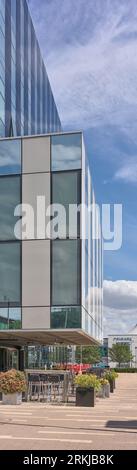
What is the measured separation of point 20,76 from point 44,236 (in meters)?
14.2

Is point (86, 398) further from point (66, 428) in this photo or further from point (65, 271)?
point (66, 428)

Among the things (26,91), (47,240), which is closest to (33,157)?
(47,240)

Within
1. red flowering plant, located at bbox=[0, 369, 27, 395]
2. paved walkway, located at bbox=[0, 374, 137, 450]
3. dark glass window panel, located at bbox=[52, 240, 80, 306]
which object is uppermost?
dark glass window panel, located at bbox=[52, 240, 80, 306]

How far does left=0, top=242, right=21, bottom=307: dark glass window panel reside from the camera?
86.9 feet

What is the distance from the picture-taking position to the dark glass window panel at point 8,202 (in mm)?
26844

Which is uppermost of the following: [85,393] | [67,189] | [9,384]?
[67,189]

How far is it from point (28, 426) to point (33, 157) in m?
14.8

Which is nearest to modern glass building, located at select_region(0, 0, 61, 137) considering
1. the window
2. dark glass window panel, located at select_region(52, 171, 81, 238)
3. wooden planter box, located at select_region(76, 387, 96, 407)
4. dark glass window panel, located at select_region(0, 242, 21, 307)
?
dark glass window panel, located at select_region(52, 171, 81, 238)

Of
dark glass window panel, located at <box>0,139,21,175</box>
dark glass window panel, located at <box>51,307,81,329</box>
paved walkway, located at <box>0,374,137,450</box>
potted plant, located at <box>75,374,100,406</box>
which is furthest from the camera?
dark glass window panel, located at <box>0,139,21,175</box>

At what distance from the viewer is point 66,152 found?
88.2 ft

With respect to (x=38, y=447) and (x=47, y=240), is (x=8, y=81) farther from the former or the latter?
(x=38, y=447)

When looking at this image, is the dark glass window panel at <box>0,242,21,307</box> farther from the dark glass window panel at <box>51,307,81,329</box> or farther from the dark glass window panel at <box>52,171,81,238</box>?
the dark glass window panel at <box>52,171,81,238</box>

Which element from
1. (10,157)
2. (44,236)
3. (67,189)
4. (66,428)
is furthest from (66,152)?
(66,428)

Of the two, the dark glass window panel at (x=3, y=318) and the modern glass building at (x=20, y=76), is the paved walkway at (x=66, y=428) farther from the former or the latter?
the modern glass building at (x=20, y=76)
